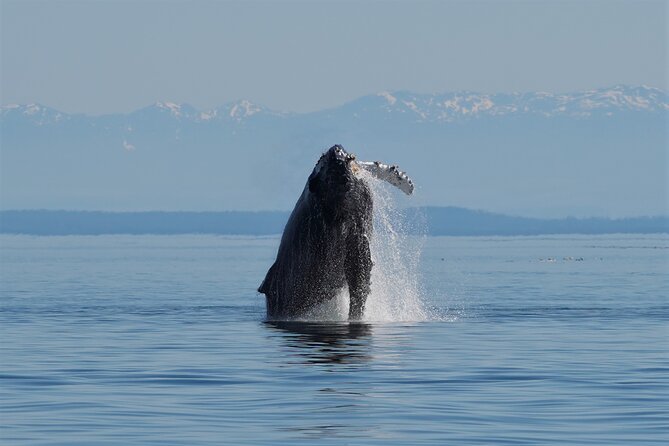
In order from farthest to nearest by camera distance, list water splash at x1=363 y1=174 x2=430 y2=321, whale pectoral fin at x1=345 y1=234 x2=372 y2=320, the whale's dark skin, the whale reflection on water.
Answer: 1. water splash at x1=363 y1=174 x2=430 y2=321
2. whale pectoral fin at x1=345 y1=234 x2=372 y2=320
3. the whale's dark skin
4. the whale reflection on water

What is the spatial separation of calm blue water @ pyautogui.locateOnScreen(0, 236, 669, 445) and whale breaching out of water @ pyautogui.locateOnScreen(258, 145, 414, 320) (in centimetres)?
78

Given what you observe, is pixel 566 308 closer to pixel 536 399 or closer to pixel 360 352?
pixel 360 352

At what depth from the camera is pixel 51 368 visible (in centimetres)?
2162

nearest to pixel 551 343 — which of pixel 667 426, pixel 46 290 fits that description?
pixel 667 426

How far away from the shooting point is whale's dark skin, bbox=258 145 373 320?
90.9ft

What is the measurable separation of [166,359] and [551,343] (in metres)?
6.51

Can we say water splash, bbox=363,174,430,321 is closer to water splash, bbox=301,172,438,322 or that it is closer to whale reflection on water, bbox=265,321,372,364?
water splash, bbox=301,172,438,322

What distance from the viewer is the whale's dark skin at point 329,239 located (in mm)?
27703

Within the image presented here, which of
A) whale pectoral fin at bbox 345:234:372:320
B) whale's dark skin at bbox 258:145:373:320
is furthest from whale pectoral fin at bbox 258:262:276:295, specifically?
whale pectoral fin at bbox 345:234:372:320

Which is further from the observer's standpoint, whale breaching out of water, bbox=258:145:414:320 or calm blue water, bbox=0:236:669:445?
whale breaching out of water, bbox=258:145:414:320

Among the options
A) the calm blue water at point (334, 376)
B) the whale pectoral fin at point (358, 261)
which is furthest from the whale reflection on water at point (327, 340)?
the whale pectoral fin at point (358, 261)

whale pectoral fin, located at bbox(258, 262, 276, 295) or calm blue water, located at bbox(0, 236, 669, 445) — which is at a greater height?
whale pectoral fin, located at bbox(258, 262, 276, 295)

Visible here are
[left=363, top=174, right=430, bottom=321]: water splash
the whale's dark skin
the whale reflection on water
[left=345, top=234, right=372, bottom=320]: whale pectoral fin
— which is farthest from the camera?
[left=363, top=174, right=430, bottom=321]: water splash

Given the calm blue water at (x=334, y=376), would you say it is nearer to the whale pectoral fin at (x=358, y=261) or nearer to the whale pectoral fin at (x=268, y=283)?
the whale pectoral fin at (x=268, y=283)
